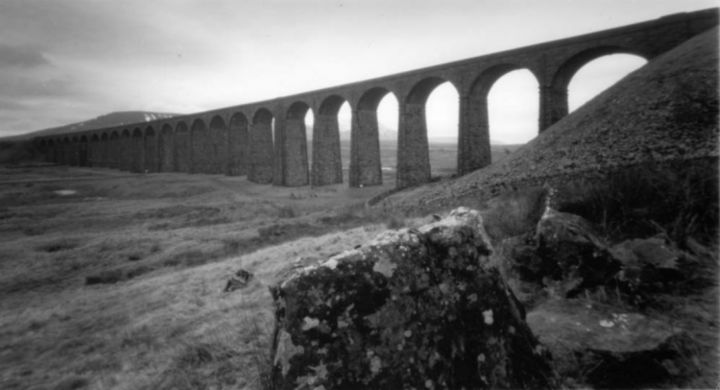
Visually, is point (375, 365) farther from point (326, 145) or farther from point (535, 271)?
point (326, 145)

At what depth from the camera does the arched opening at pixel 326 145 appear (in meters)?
34.9

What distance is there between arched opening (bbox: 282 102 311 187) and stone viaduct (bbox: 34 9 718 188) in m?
0.10

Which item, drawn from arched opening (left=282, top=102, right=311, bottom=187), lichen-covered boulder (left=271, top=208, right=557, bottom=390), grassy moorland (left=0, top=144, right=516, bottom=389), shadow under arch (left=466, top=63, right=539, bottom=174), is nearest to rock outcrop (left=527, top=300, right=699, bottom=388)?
lichen-covered boulder (left=271, top=208, right=557, bottom=390)

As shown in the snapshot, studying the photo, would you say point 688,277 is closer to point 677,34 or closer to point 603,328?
point 603,328

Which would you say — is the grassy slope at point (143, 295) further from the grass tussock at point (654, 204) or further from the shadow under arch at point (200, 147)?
the shadow under arch at point (200, 147)

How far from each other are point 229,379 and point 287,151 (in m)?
35.9

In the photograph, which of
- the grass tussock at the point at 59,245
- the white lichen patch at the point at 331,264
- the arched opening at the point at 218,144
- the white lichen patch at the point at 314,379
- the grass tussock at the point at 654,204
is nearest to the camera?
the white lichen patch at the point at 314,379

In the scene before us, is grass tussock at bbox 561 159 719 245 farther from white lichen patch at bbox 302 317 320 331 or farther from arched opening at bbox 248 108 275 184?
arched opening at bbox 248 108 275 184

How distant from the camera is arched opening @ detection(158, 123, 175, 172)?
61000 mm

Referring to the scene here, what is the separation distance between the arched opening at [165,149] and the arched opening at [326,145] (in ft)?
118

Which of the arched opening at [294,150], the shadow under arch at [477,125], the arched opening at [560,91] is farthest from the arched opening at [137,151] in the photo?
the arched opening at [560,91]

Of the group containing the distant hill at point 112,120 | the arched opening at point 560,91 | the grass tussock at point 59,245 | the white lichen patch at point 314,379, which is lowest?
the grass tussock at point 59,245

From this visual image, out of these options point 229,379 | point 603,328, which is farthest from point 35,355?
point 603,328

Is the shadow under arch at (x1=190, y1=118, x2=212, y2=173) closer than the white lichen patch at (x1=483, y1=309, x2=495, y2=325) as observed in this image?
No
